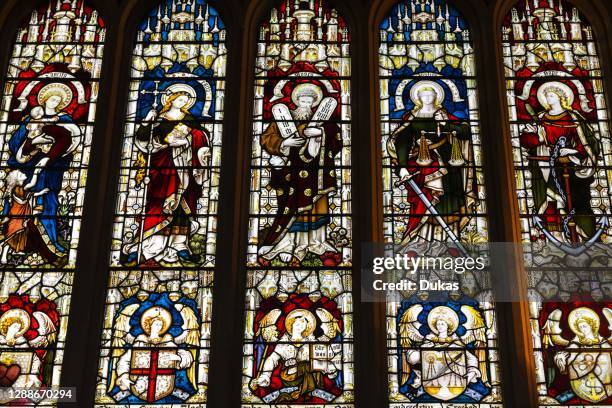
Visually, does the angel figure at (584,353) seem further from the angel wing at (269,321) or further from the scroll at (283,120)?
the scroll at (283,120)

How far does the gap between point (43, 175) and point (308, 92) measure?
8.92 ft

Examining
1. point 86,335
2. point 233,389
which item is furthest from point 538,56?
point 86,335

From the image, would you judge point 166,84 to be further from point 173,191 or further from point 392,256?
point 392,256

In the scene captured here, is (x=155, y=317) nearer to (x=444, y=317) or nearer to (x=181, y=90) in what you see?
(x=181, y=90)

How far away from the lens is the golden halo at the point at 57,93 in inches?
400

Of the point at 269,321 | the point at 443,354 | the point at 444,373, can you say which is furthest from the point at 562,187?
the point at 269,321

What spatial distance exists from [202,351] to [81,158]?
91.6 inches

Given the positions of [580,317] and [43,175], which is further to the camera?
[43,175]

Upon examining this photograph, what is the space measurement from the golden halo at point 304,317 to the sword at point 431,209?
4.92ft

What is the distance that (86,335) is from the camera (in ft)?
28.9

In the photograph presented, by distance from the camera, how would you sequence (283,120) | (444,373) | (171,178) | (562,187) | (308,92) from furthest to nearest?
(308,92) → (283,120) → (171,178) → (562,187) → (444,373)

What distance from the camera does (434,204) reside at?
954 cm

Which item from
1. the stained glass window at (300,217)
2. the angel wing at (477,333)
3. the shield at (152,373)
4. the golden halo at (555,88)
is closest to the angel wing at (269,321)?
the stained glass window at (300,217)

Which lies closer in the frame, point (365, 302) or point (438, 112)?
point (365, 302)
